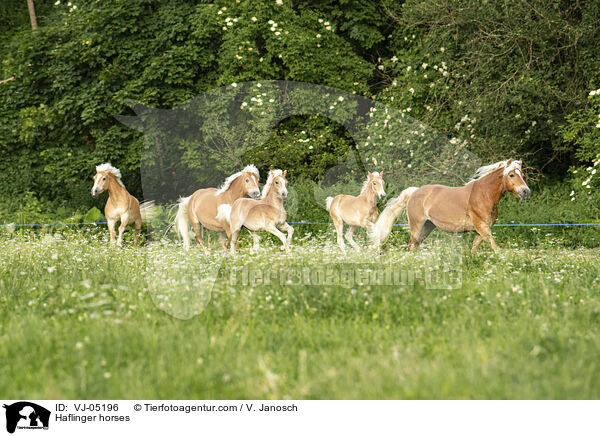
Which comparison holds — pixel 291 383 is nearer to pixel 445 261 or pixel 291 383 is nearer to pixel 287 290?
pixel 287 290

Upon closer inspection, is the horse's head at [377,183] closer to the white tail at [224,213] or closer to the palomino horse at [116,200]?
the white tail at [224,213]

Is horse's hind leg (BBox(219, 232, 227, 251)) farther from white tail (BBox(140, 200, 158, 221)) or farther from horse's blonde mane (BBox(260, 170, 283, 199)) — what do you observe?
white tail (BBox(140, 200, 158, 221))

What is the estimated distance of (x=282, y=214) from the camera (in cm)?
890

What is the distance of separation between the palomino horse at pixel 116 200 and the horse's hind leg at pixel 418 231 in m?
5.63

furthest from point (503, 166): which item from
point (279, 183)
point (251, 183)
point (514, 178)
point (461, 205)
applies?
point (251, 183)

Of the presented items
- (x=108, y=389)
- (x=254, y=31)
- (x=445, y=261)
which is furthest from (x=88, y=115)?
(x=108, y=389)

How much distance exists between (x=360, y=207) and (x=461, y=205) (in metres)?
1.66

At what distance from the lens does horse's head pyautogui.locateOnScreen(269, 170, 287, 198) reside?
8750mm

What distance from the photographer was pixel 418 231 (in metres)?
9.96

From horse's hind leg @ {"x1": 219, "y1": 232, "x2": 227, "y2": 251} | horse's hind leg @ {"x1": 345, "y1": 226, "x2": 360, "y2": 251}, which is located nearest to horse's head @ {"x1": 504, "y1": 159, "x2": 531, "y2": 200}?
horse's hind leg @ {"x1": 345, "y1": 226, "x2": 360, "y2": 251}

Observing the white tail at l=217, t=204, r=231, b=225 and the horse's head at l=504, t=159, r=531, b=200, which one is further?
the white tail at l=217, t=204, r=231, b=225
